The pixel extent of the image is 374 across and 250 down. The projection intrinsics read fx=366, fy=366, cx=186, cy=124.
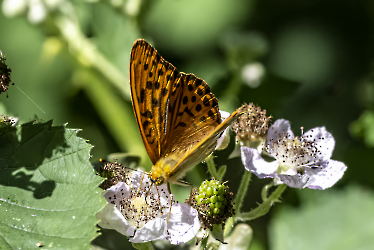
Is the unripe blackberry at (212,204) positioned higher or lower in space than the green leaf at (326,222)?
lower

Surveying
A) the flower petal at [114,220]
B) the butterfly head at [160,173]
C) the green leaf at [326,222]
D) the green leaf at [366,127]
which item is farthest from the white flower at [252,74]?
the flower petal at [114,220]

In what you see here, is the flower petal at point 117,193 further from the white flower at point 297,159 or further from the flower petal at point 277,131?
the flower petal at point 277,131

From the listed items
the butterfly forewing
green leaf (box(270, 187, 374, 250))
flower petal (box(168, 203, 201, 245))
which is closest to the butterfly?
the butterfly forewing

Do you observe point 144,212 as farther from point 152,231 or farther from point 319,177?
point 319,177

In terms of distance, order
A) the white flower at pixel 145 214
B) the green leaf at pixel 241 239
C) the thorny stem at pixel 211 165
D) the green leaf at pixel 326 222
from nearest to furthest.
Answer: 1. the white flower at pixel 145 214
2. the thorny stem at pixel 211 165
3. the green leaf at pixel 241 239
4. the green leaf at pixel 326 222

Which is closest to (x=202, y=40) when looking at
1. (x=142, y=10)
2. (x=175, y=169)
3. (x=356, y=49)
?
(x=142, y=10)

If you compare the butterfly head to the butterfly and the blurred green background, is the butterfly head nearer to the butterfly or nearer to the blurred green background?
the butterfly

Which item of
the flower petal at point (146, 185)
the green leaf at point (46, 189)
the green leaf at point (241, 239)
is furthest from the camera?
the green leaf at point (241, 239)
